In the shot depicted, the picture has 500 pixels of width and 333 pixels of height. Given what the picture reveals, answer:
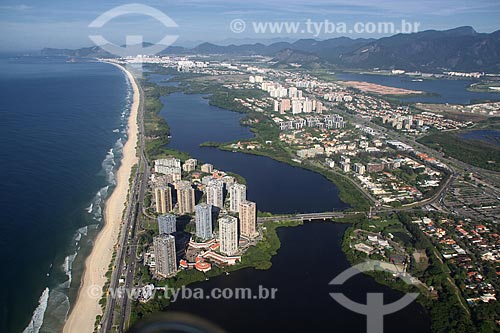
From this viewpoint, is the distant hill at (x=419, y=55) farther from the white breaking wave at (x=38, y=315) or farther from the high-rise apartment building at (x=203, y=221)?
the white breaking wave at (x=38, y=315)

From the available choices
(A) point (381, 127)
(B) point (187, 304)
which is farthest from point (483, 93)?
(B) point (187, 304)

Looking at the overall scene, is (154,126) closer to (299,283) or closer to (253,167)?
(253,167)

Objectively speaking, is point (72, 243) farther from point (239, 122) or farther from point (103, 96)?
point (103, 96)

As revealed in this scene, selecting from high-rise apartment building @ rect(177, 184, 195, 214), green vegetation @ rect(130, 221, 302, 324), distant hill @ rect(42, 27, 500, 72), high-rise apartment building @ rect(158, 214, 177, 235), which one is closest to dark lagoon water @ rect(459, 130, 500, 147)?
green vegetation @ rect(130, 221, 302, 324)

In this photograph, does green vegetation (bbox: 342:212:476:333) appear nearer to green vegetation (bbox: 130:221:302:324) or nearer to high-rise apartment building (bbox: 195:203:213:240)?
green vegetation (bbox: 130:221:302:324)

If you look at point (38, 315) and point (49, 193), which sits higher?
point (49, 193)

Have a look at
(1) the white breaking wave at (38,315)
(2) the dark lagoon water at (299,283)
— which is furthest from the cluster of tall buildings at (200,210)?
(1) the white breaking wave at (38,315)

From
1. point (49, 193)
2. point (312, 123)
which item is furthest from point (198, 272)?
point (312, 123)
